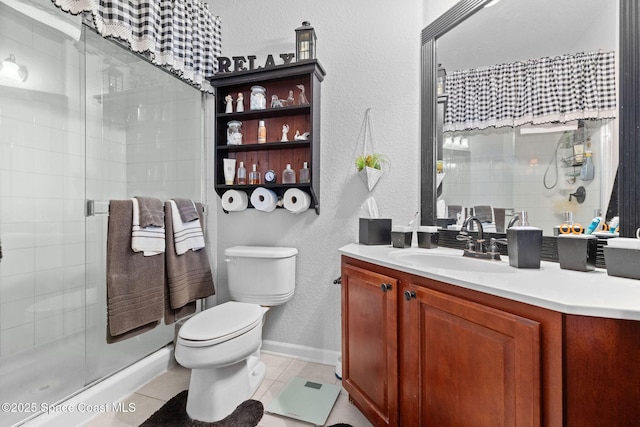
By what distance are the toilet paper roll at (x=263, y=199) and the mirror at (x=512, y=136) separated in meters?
0.99

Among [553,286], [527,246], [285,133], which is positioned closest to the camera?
[553,286]

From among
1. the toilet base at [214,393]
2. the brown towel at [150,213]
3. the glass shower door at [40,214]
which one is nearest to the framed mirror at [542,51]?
the toilet base at [214,393]

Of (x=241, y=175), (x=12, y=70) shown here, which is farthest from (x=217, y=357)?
(x=12, y=70)

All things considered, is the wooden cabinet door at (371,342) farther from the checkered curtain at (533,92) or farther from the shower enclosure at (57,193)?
the shower enclosure at (57,193)

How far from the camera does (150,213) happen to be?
1.56 meters

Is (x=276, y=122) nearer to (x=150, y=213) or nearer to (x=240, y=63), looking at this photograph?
(x=240, y=63)

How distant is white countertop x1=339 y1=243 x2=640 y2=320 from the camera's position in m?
0.64

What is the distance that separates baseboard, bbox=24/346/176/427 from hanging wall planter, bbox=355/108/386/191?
1.72 m

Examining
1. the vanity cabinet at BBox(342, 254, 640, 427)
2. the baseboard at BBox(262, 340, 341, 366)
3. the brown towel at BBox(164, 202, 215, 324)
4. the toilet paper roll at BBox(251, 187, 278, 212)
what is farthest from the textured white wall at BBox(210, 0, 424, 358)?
the vanity cabinet at BBox(342, 254, 640, 427)

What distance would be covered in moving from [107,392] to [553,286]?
6.70ft

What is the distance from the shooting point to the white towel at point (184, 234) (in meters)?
1.72

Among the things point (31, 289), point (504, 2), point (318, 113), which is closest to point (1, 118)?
point (31, 289)

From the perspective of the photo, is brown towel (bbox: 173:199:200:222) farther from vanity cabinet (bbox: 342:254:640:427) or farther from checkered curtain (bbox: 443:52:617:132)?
checkered curtain (bbox: 443:52:617:132)

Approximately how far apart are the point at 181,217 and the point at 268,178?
0.61 meters
